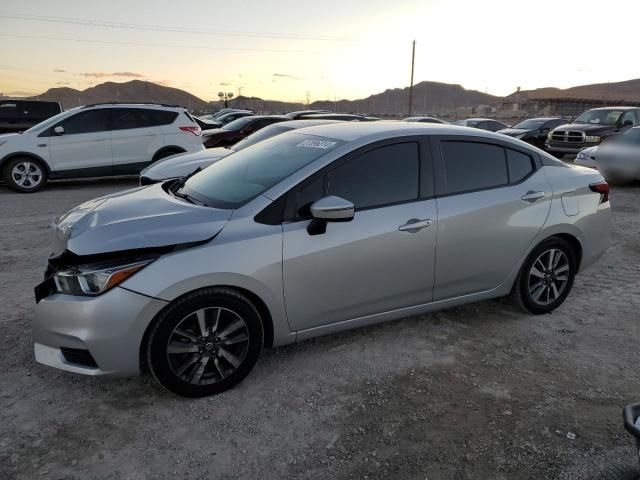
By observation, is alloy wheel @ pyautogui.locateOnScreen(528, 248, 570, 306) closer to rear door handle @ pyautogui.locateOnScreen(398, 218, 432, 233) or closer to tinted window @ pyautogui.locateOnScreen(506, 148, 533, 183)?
tinted window @ pyautogui.locateOnScreen(506, 148, 533, 183)

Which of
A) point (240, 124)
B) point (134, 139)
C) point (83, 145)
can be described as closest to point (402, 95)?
point (240, 124)

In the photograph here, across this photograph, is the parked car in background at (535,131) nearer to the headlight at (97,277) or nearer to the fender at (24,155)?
the fender at (24,155)

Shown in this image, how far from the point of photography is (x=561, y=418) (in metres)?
2.90

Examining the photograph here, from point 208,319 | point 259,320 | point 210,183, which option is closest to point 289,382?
point 259,320

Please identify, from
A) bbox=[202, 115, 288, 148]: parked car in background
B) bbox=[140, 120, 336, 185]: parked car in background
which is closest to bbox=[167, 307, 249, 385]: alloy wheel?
bbox=[140, 120, 336, 185]: parked car in background

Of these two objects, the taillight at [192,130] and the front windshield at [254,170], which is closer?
the front windshield at [254,170]

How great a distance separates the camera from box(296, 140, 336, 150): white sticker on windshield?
350 cm

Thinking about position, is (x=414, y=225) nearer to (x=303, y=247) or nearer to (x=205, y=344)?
(x=303, y=247)

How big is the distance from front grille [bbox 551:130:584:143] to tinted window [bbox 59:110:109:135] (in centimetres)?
1267

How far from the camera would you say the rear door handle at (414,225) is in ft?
11.1

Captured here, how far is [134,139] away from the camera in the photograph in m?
10.5

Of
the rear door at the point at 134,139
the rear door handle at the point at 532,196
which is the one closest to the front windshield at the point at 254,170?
the rear door handle at the point at 532,196

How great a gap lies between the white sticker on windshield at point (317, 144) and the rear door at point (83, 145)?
7.89 meters

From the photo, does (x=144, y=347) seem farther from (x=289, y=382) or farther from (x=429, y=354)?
(x=429, y=354)
